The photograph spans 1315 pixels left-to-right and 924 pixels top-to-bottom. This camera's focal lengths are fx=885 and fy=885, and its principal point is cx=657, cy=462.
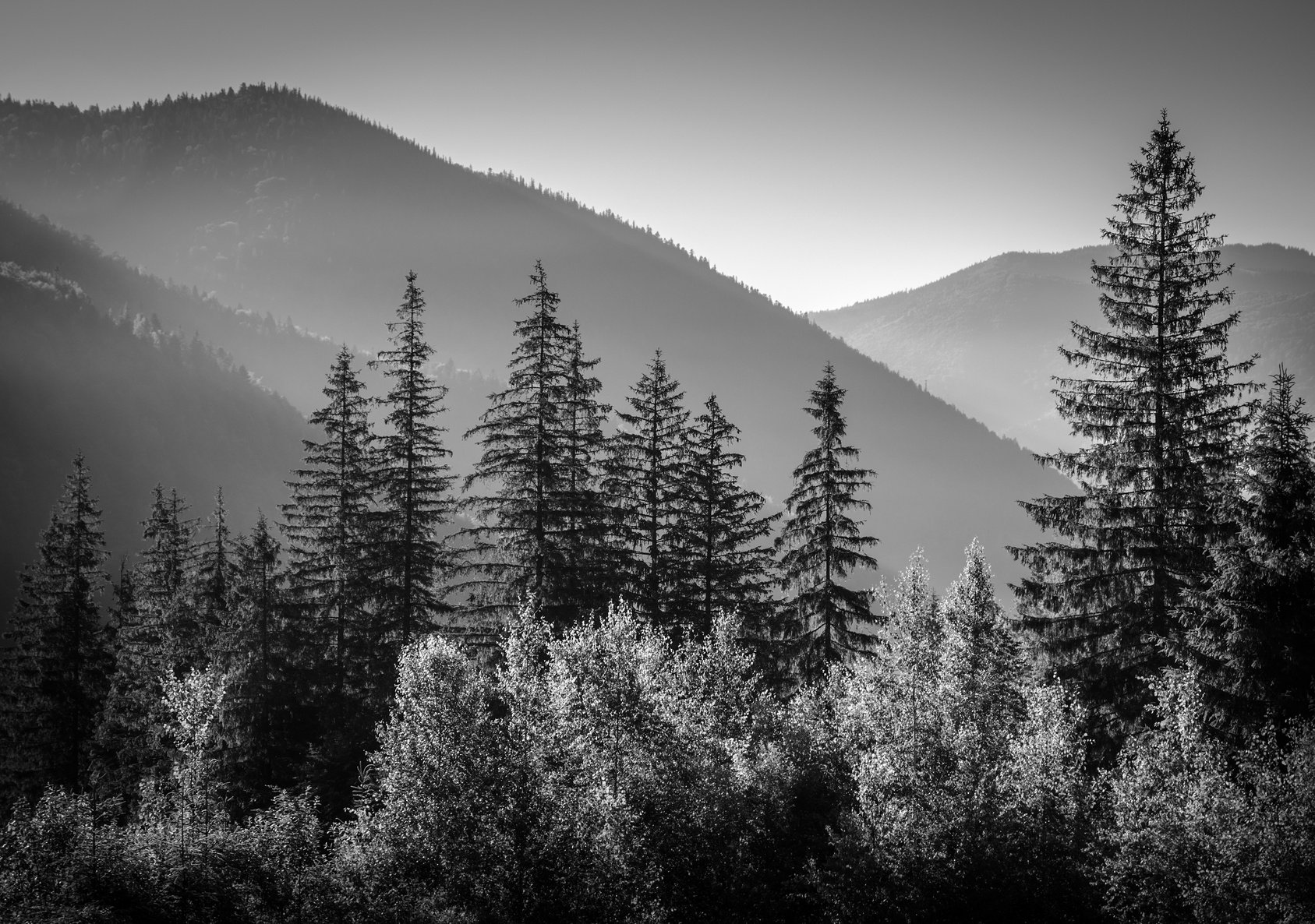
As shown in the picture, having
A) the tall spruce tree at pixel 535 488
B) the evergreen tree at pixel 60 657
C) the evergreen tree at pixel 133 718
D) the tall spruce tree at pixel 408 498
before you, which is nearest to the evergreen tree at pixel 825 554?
the tall spruce tree at pixel 535 488

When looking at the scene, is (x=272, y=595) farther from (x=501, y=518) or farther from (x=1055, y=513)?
(x=1055, y=513)

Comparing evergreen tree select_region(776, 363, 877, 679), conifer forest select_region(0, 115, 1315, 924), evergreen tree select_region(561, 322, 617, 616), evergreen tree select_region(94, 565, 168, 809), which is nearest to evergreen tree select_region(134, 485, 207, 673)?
evergreen tree select_region(94, 565, 168, 809)

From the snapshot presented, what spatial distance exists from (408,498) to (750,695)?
48.4ft

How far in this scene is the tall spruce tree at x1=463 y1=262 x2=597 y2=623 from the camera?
32.2 meters

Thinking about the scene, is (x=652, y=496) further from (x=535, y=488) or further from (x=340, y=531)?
(x=340, y=531)

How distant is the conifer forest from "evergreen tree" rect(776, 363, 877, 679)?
0.20 metres

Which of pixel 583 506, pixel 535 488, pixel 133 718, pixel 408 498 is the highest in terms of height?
pixel 535 488

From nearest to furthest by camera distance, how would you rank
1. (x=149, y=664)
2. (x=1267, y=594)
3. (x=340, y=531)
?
(x=1267, y=594) → (x=340, y=531) → (x=149, y=664)

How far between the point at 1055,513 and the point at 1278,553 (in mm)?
5808

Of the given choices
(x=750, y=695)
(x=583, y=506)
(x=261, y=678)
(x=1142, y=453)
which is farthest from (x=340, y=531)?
(x=1142, y=453)

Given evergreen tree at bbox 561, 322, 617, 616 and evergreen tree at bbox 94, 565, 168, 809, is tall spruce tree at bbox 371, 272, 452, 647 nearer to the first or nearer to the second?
Answer: evergreen tree at bbox 561, 322, 617, 616

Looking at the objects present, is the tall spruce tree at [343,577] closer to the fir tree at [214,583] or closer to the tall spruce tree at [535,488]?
the tall spruce tree at [535,488]

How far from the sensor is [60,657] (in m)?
42.2

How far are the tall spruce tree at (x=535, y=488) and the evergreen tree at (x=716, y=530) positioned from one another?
4.57 meters
